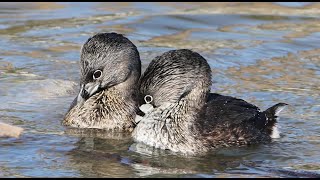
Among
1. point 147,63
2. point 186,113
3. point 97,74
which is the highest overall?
point 97,74

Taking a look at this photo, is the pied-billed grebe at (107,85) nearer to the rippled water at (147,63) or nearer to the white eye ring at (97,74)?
the white eye ring at (97,74)

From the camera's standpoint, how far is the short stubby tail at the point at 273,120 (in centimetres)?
1134

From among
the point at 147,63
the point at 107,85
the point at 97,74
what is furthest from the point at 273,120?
the point at 147,63

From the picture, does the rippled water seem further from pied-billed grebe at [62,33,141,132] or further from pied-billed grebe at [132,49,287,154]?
pied-billed grebe at [62,33,141,132]

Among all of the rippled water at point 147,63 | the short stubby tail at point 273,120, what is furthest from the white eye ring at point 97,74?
the short stubby tail at point 273,120

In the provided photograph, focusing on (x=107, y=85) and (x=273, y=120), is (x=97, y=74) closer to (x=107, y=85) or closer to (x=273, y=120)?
(x=107, y=85)

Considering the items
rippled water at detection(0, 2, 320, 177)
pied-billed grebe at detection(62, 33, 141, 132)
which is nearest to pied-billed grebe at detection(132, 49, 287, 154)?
rippled water at detection(0, 2, 320, 177)

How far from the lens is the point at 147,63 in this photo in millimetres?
15117

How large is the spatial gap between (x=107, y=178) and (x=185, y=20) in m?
9.21

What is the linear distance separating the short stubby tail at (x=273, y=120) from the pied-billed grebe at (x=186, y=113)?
0.67 ft

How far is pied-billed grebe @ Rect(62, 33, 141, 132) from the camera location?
37.9ft

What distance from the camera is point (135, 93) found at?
39.4 ft

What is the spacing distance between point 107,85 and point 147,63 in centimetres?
339

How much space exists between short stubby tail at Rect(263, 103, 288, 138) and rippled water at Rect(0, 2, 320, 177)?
0.13m
